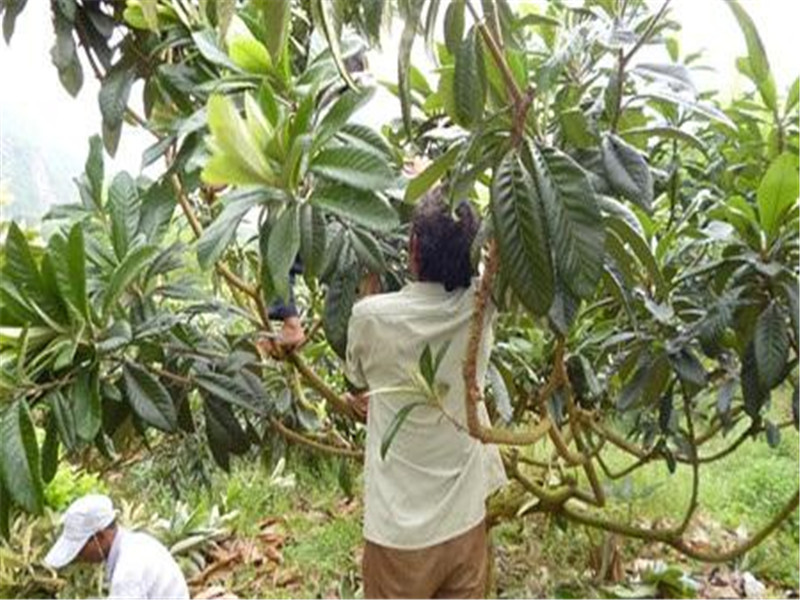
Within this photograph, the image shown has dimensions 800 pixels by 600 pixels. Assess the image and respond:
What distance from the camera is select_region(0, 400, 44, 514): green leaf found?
1.04m

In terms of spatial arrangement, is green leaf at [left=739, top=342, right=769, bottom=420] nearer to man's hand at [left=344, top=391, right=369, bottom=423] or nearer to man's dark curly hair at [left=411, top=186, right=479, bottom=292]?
man's dark curly hair at [left=411, top=186, right=479, bottom=292]

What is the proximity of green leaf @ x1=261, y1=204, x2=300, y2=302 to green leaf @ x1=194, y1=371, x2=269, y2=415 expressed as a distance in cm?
35

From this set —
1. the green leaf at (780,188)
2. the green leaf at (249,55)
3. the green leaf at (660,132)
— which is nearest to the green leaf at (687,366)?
the green leaf at (780,188)

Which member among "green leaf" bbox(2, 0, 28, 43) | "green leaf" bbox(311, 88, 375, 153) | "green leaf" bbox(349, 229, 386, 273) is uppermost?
"green leaf" bbox(2, 0, 28, 43)

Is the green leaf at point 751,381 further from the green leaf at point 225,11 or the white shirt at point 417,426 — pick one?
the green leaf at point 225,11

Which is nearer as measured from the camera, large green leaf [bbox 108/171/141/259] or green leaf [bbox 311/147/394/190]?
green leaf [bbox 311/147/394/190]

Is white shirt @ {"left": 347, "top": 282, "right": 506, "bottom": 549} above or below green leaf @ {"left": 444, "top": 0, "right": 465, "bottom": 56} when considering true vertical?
below

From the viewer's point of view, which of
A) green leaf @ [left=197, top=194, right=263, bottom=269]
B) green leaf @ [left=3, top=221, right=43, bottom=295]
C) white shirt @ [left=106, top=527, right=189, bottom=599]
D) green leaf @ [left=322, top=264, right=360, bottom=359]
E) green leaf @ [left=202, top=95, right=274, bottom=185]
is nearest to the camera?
green leaf @ [left=202, top=95, right=274, bottom=185]

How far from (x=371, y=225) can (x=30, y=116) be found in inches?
53.8

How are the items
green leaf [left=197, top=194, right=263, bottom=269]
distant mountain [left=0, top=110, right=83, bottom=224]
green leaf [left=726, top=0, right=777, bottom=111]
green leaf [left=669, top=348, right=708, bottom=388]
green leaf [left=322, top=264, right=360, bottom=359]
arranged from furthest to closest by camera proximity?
distant mountain [left=0, top=110, right=83, bottom=224] → green leaf [left=669, top=348, right=708, bottom=388] → green leaf [left=322, top=264, right=360, bottom=359] → green leaf [left=197, top=194, right=263, bottom=269] → green leaf [left=726, top=0, right=777, bottom=111]

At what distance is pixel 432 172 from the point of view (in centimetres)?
94

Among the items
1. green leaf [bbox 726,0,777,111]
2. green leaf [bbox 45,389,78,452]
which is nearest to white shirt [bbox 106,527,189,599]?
green leaf [bbox 45,389,78,452]

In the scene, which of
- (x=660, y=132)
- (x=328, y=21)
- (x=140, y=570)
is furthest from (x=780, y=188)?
(x=140, y=570)

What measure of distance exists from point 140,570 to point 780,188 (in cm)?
151
